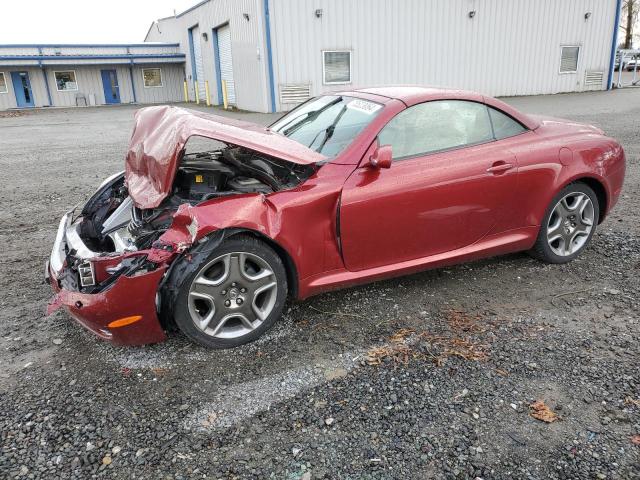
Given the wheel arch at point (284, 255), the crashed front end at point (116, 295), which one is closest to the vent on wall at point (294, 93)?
the wheel arch at point (284, 255)

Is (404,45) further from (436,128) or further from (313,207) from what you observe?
(313,207)

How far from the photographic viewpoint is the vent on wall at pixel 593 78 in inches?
896

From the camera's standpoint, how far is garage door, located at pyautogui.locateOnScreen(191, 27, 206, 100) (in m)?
27.0

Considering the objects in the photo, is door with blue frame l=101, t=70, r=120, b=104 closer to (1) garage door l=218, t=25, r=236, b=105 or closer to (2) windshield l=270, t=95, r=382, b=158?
(1) garage door l=218, t=25, r=236, b=105

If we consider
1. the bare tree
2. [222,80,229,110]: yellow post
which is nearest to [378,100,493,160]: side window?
[222,80,229,110]: yellow post

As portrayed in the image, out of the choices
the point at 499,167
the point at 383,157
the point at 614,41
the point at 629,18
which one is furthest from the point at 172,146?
the point at 629,18

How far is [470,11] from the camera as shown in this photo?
64.3ft

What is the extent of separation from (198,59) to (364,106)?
2669 cm

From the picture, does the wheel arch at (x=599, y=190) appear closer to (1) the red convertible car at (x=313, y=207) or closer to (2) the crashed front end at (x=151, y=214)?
(1) the red convertible car at (x=313, y=207)

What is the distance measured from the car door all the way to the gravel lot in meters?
0.48

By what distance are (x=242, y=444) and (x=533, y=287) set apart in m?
2.66

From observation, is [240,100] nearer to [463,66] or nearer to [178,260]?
[463,66]

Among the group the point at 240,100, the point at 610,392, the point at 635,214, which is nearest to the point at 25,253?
the point at 610,392

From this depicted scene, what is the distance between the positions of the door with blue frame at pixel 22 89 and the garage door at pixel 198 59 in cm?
1150
